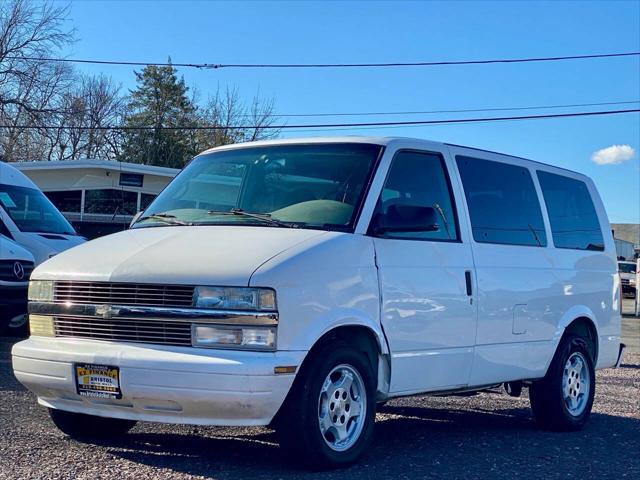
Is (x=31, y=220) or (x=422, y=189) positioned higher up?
(x=422, y=189)

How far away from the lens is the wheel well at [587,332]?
800 cm

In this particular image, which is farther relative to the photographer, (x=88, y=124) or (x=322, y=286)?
(x=88, y=124)

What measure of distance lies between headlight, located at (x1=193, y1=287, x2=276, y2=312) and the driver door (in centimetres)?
101

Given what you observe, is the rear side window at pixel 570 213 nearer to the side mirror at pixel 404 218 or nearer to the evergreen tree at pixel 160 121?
the side mirror at pixel 404 218

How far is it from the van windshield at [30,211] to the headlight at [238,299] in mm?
8004

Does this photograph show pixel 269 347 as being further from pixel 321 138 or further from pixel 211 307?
pixel 321 138

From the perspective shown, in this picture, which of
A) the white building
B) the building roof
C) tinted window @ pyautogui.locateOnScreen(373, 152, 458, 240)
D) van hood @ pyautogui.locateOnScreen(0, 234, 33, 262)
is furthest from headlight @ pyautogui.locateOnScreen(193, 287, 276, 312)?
the white building

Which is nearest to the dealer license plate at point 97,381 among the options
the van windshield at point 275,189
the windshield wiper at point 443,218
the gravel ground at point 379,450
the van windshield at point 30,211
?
the gravel ground at point 379,450

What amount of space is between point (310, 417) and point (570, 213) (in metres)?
4.18

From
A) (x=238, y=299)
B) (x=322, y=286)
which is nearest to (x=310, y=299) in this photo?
(x=322, y=286)

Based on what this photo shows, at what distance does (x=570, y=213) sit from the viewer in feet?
27.3

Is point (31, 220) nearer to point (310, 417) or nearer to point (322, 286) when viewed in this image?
point (322, 286)

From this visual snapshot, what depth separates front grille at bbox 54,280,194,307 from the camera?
16.7ft

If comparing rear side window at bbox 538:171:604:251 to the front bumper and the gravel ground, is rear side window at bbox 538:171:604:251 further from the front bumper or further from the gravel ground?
the front bumper
